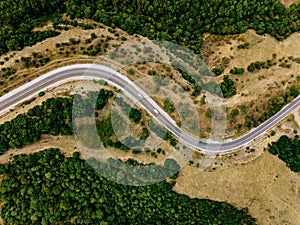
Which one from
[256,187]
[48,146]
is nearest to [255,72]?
[256,187]

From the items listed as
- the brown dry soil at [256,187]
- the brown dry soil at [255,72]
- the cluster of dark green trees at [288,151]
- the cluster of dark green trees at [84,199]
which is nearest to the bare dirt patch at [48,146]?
the cluster of dark green trees at [84,199]

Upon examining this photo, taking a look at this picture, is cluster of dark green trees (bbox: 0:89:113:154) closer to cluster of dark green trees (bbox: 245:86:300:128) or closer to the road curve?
the road curve

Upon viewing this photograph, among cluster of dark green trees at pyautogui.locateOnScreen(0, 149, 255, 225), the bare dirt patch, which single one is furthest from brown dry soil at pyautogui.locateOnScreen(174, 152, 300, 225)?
the bare dirt patch

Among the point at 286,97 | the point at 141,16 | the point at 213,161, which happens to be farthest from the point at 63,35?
the point at 286,97

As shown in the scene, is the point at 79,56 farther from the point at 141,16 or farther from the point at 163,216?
the point at 163,216

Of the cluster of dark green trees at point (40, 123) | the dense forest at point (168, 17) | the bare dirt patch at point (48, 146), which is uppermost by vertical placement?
the dense forest at point (168, 17)

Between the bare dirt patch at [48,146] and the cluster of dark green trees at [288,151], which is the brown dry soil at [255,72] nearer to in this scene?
the cluster of dark green trees at [288,151]
